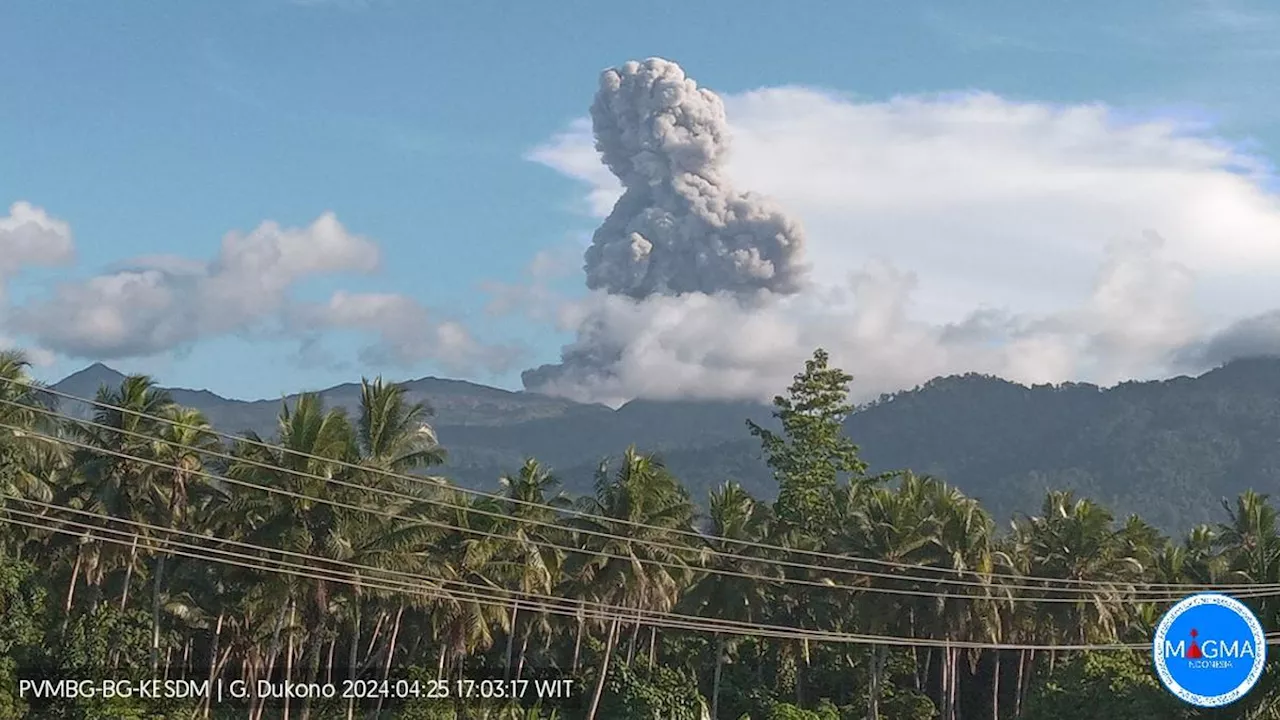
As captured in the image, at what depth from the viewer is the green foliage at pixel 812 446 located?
90.8m

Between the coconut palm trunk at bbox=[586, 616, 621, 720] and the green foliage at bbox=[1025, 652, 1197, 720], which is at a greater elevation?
the green foliage at bbox=[1025, 652, 1197, 720]

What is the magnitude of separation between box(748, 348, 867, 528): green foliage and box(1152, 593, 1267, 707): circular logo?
150 ft

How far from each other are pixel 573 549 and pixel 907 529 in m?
16.8

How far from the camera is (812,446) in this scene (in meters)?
95.6

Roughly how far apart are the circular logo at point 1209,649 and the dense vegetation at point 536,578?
358 cm

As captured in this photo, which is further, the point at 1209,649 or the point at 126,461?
the point at 126,461

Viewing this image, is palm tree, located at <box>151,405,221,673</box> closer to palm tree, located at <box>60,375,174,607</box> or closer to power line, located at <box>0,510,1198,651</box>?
palm tree, located at <box>60,375,174,607</box>

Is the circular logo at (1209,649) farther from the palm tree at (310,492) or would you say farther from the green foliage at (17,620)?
the green foliage at (17,620)

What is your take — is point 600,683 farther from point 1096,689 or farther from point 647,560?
point 1096,689

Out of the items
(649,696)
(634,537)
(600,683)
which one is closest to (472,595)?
(634,537)

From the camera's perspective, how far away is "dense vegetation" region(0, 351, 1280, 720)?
5266 centimetres

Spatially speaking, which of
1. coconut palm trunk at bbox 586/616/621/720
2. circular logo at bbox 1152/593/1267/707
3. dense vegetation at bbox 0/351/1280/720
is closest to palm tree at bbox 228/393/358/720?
dense vegetation at bbox 0/351/1280/720

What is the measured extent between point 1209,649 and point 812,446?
181ft

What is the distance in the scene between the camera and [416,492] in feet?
190
